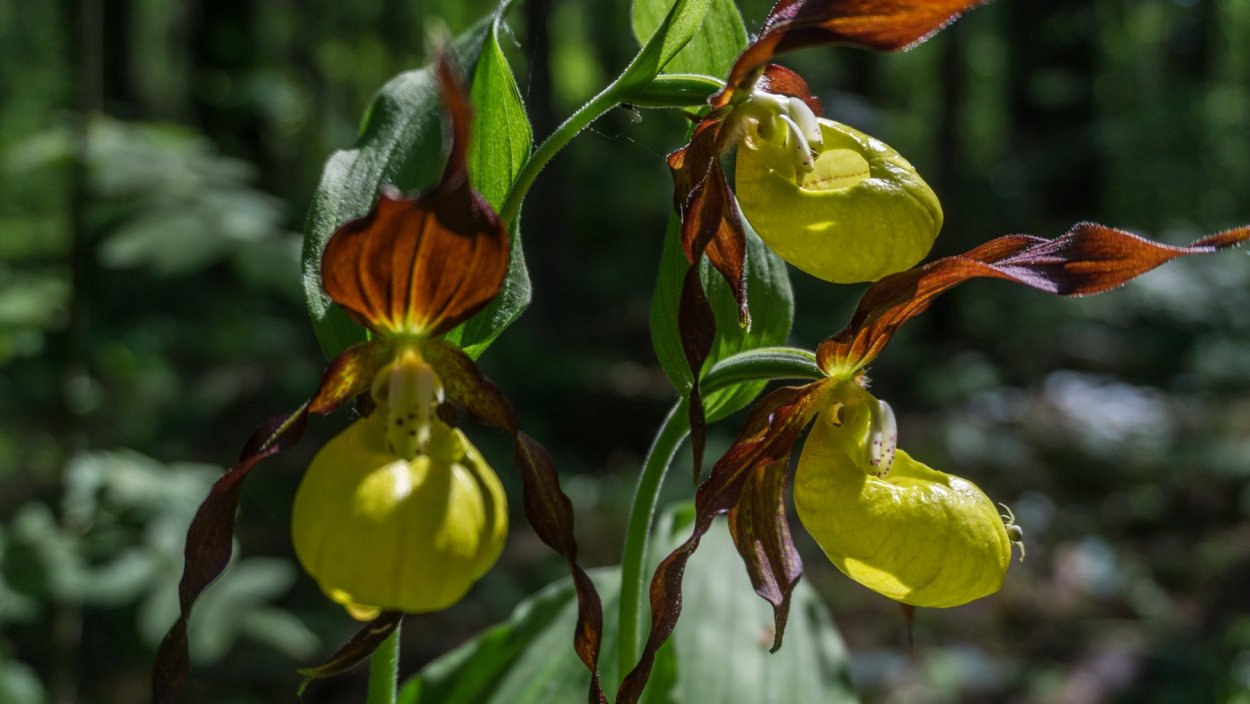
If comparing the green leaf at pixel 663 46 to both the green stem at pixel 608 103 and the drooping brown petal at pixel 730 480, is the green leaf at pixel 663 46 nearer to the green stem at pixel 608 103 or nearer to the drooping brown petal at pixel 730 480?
the green stem at pixel 608 103

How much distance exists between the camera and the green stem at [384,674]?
1187 millimetres

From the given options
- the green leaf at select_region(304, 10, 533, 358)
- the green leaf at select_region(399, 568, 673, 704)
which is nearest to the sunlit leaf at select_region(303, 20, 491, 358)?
the green leaf at select_region(304, 10, 533, 358)

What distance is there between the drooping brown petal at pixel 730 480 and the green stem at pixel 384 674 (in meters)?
0.29

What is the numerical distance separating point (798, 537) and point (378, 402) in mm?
3342

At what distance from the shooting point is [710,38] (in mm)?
1439

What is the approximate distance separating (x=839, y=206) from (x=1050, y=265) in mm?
262

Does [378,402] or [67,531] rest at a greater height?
[378,402]

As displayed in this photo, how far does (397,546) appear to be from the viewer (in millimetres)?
953

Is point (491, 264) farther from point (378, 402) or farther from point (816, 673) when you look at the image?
point (816, 673)

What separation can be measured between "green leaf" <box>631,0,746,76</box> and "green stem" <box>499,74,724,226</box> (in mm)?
253

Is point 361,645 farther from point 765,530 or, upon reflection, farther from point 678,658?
point 678,658

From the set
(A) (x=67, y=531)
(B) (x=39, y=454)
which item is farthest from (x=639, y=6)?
(B) (x=39, y=454)

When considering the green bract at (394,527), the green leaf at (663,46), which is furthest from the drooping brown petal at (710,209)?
the green bract at (394,527)

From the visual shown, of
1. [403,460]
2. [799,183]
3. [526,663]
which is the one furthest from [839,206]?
[526,663]
